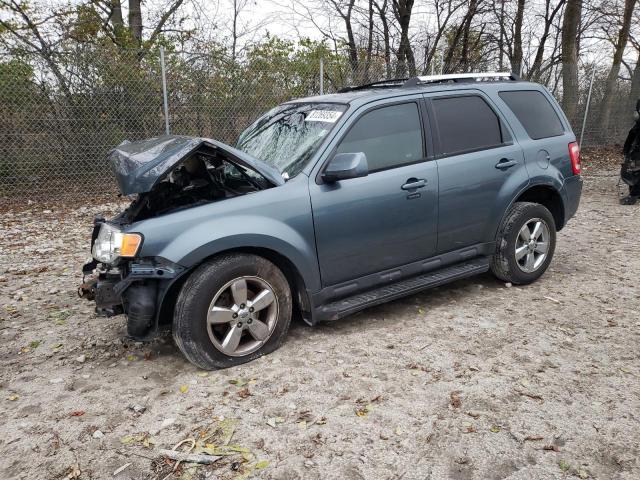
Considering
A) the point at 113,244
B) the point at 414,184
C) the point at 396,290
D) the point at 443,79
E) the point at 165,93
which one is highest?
the point at 165,93

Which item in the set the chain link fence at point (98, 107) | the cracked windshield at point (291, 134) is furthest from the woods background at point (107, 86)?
the cracked windshield at point (291, 134)

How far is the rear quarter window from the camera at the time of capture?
4.70 meters

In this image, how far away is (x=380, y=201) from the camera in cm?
378

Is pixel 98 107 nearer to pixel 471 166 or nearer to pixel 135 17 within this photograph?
pixel 135 17

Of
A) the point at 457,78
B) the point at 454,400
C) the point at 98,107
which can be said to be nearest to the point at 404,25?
the point at 98,107

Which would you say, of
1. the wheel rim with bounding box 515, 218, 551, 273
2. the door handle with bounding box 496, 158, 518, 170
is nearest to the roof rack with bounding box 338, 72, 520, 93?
the door handle with bounding box 496, 158, 518, 170

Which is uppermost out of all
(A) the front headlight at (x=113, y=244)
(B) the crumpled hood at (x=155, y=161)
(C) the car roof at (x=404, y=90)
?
(C) the car roof at (x=404, y=90)

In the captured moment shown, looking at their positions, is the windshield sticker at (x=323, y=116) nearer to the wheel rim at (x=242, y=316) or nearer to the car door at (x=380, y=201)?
the car door at (x=380, y=201)

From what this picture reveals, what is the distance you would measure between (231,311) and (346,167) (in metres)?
1.26

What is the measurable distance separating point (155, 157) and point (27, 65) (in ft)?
21.9

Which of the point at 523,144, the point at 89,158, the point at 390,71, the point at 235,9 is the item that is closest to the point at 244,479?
the point at 523,144

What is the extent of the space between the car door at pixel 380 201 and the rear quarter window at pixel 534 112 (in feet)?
3.83

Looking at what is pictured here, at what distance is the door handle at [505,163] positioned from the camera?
4.41m

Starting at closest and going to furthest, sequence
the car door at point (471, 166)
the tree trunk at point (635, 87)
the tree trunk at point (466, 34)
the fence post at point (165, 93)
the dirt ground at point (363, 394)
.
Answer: the dirt ground at point (363, 394) < the car door at point (471, 166) < the fence post at point (165, 93) < the tree trunk at point (635, 87) < the tree trunk at point (466, 34)
